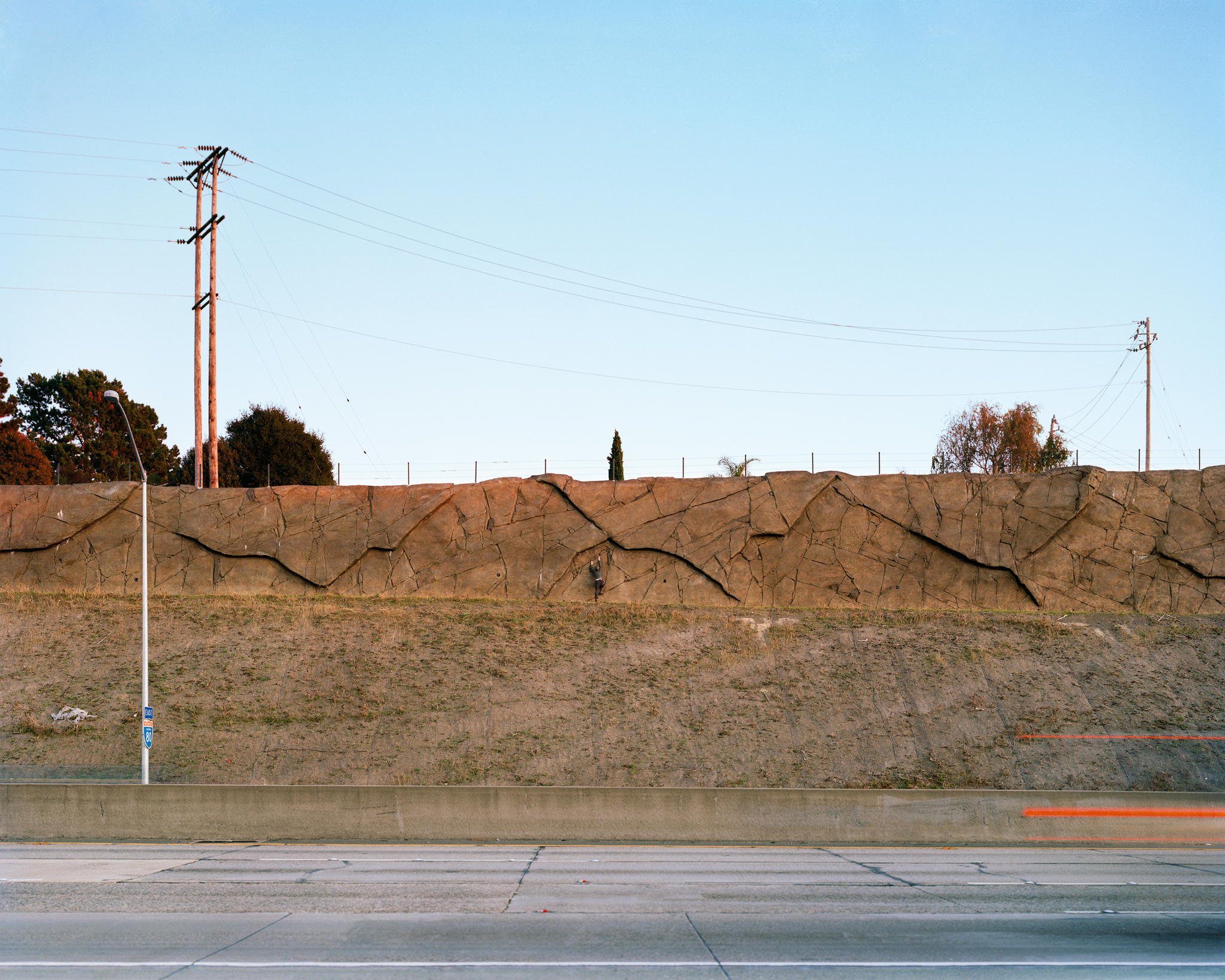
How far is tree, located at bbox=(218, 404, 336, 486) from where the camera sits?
60.9 metres

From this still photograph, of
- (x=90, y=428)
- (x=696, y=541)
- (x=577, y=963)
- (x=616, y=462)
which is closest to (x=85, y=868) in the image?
(x=577, y=963)

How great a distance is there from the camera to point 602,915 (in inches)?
466

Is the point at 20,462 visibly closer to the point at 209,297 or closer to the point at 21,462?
the point at 21,462

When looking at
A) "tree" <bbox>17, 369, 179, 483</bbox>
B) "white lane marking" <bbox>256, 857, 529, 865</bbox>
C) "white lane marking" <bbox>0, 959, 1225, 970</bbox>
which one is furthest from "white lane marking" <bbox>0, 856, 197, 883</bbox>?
"tree" <bbox>17, 369, 179, 483</bbox>

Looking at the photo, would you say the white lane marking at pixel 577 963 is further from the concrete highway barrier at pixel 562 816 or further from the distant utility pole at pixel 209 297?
the distant utility pole at pixel 209 297

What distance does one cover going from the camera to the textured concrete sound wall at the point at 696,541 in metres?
35.5

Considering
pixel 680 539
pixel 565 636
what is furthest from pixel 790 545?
pixel 565 636

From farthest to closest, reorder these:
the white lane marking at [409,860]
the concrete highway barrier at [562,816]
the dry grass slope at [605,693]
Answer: the dry grass slope at [605,693]
the concrete highway barrier at [562,816]
the white lane marking at [409,860]

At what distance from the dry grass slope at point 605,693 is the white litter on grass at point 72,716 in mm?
294

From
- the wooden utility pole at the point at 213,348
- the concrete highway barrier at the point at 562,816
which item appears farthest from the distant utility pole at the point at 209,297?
the concrete highway barrier at the point at 562,816

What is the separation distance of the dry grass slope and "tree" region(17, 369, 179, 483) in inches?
1650

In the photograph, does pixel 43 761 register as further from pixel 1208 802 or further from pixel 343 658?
pixel 1208 802

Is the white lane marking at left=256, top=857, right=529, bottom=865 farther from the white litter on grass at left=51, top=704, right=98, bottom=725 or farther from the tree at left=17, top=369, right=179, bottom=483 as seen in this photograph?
the tree at left=17, top=369, right=179, bottom=483

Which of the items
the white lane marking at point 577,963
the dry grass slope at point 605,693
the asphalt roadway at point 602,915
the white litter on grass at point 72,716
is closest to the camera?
the white lane marking at point 577,963
